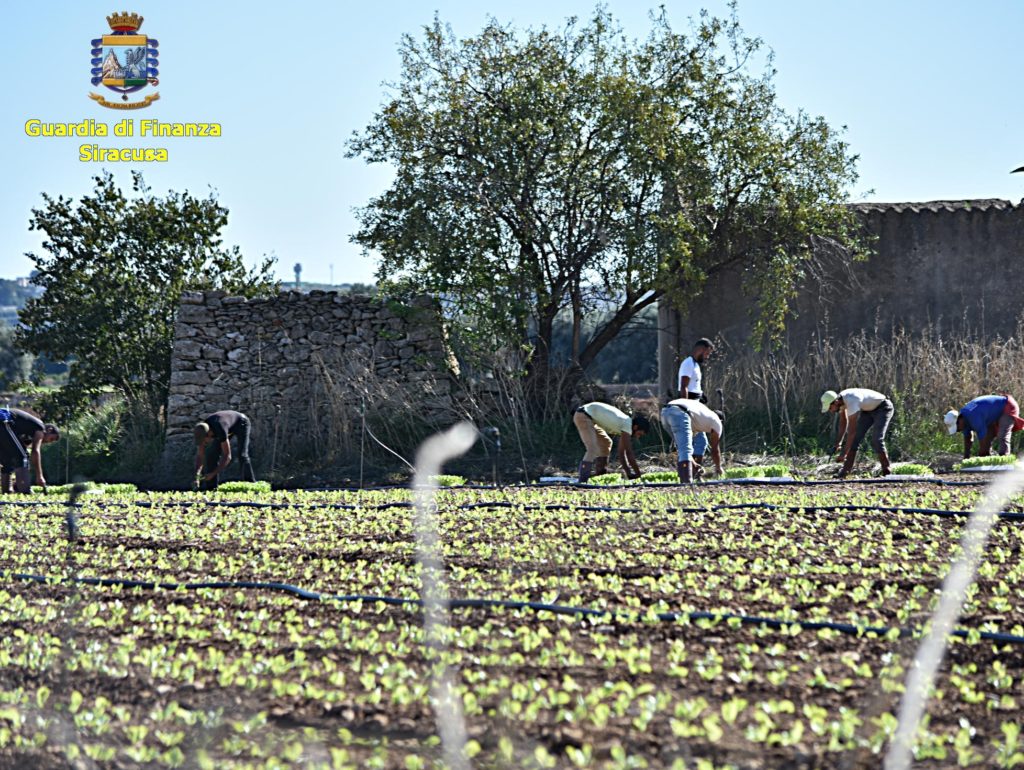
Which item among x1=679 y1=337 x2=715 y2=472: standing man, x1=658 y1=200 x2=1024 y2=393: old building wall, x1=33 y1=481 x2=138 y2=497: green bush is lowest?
x1=33 y1=481 x2=138 y2=497: green bush

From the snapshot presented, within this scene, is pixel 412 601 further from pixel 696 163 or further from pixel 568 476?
pixel 696 163

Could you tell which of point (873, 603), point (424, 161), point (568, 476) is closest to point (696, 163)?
point (424, 161)

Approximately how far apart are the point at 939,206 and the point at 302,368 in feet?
27.9

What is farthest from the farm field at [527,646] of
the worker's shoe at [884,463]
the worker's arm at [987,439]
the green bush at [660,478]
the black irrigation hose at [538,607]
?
the worker's arm at [987,439]

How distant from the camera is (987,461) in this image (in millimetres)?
12133

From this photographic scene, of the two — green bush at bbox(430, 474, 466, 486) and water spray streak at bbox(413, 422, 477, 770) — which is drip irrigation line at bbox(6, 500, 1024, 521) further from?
green bush at bbox(430, 474, 466, 486)

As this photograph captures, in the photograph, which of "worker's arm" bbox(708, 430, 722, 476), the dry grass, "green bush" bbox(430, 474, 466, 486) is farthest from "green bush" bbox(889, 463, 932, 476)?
"green bush" bbox(430, 474, 466, 486)

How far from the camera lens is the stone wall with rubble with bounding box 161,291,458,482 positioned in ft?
53.0

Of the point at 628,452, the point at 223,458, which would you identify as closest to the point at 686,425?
the point at 628,452

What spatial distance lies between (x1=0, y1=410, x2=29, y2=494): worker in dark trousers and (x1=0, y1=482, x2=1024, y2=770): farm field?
506 cm

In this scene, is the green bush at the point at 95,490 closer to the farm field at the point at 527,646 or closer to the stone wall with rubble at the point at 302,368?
the stone wall with rubble at the point at 302,368

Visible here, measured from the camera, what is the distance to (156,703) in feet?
14.4

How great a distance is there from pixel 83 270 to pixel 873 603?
49.4 ft

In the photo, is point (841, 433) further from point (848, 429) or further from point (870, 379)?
point (870, 379)
